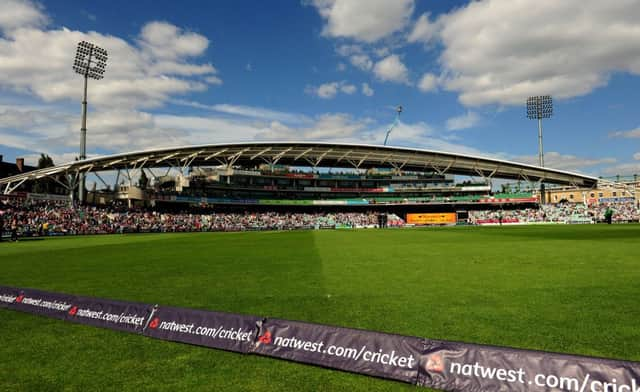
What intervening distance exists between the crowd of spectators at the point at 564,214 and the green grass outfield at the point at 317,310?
62133mm

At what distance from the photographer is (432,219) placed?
81.5 metres

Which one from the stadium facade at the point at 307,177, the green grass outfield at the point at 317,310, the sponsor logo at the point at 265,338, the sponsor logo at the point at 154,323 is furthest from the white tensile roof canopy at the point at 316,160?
the sponsor logo at the point at 265,338

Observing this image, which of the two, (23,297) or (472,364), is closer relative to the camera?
(472,364)

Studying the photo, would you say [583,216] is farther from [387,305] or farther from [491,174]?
[387,305]

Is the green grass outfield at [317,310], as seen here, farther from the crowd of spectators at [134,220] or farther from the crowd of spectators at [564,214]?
the crowd of spectators at [564,214]

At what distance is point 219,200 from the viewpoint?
74750mm

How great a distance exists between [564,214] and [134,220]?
77.4m

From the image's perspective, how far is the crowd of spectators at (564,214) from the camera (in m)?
64.2

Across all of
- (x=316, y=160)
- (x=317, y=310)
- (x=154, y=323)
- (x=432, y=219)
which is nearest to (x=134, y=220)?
(x=316, y=160)

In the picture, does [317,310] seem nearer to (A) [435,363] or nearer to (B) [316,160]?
(A) [435,363]

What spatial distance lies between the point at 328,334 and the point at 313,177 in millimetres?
81557

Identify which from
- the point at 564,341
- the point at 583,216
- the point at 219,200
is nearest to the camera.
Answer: the point at 564,341

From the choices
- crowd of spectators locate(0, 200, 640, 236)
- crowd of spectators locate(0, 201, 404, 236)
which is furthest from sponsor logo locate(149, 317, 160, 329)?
crowd of spectators locate(0, 201, 404, 236)

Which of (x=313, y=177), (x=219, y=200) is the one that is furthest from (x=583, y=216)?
(x=219, y=200)
